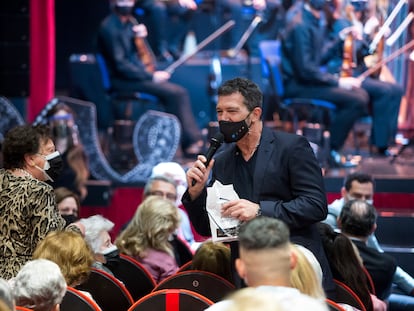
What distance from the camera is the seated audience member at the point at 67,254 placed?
3.71m

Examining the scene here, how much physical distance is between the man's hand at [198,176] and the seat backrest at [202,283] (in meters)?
0.41

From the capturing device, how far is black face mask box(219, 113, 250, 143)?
3.77m

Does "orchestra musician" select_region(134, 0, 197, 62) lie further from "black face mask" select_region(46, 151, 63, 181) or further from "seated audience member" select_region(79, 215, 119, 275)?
→ "black face mask" select_region(46, 151, 63, 181)

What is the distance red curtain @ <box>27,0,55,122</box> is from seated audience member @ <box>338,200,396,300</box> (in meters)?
5.11

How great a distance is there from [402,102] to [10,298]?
25.2ft

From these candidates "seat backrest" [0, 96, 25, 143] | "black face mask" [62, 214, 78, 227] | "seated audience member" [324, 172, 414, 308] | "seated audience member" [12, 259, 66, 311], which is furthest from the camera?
"seat backrest" [0, 96, 25, 143]

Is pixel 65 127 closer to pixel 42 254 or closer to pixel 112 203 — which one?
pixel 112 203

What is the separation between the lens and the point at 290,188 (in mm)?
3826

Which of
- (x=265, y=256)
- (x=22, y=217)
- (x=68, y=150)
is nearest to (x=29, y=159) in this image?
(x=22, y=217)

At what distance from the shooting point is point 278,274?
257 centimetres

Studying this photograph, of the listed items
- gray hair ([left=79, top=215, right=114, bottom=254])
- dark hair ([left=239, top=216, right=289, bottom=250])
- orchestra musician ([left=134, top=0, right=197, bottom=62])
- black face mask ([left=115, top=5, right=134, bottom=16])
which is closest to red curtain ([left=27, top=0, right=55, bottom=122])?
black face mask ([left=115, top=5, right=134, bottom=16])

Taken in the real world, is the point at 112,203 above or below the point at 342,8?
below

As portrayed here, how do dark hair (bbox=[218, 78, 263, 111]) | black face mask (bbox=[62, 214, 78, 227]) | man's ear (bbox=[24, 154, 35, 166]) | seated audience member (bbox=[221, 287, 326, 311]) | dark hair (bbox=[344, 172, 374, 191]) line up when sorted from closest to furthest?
seated audience member (bbox=[221, 287, 326, 311]) → dark hair (bbox=[218, 78, 263, 111]) → man's ear (bbox=[24, 154, 35, 166]) → black face mask (bbox=[62, 214, 78, 227]) → dark hair (bbox=[344, 172, 374, 191])

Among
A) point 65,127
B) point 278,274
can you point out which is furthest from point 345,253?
point 65,127
